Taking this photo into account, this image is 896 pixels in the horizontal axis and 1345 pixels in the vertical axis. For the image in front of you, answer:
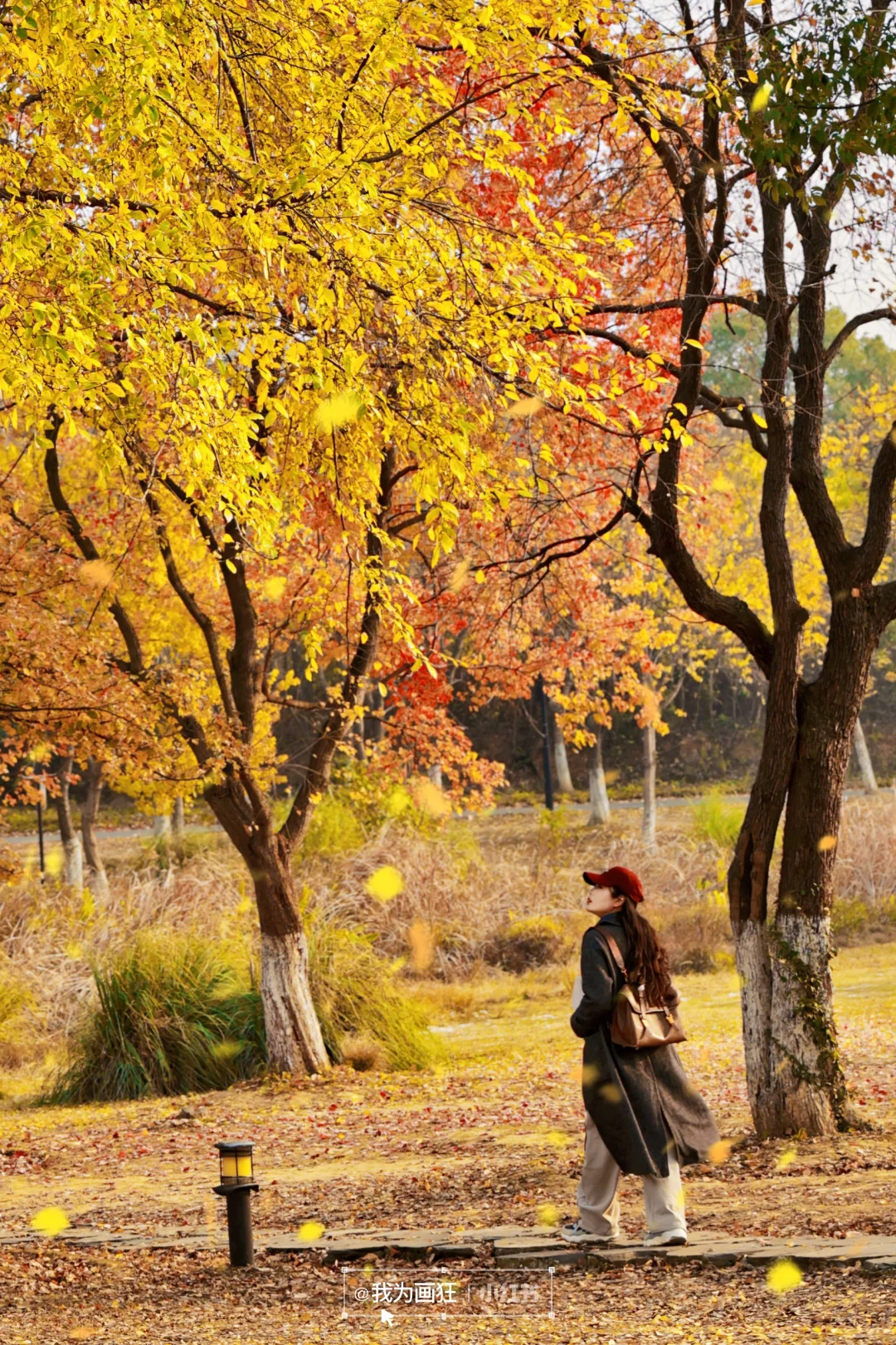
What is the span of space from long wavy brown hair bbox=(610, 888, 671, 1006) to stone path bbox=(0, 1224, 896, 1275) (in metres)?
1.04

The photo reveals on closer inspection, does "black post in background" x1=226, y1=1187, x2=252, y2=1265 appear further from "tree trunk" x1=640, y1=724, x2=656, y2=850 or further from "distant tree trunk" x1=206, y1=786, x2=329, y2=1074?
"tree trunk" x1=640, y1=724, x2=656, y2=850

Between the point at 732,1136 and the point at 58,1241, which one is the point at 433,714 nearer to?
the point at 732,1136

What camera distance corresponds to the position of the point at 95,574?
36.4 feet

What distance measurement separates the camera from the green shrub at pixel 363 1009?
42.5 feet

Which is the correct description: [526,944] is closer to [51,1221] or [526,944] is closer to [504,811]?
[51,1221]

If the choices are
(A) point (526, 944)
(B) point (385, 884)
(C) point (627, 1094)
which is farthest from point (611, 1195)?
(A) point (526, 944)

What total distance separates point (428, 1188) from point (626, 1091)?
7.79 feet

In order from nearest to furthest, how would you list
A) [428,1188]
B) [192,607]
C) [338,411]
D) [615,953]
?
[615,953], [338,411], [428,1188], [192,607]

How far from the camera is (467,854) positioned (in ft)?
63.4

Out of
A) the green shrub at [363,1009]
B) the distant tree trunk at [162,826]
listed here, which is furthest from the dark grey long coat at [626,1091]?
the distant tree trunk at [162,826]

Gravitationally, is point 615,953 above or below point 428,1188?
above

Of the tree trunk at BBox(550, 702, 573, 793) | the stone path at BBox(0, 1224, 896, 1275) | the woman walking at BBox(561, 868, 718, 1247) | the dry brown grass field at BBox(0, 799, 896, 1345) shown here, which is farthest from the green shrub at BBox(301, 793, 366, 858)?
the tree trunk at BBox(550, 702, 573, 793)

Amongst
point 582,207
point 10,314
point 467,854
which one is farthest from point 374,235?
point 467,854

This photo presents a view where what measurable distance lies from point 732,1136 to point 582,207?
258 inches
